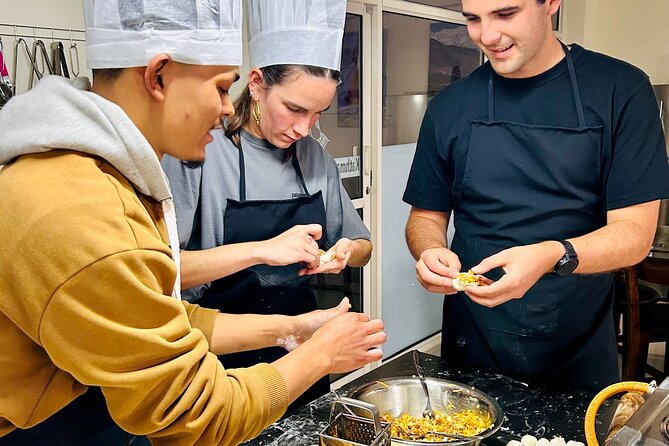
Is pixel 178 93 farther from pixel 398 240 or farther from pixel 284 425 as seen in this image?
pixel 398 240

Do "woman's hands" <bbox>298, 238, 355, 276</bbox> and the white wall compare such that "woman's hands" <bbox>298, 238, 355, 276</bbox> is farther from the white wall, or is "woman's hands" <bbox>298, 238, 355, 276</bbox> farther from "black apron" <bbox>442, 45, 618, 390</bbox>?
the white wall

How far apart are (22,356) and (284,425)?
2.32 feet

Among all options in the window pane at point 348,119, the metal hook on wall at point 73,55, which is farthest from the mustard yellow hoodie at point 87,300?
the window pane at point 348,119

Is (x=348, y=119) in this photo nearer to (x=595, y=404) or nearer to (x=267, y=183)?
(x=267, y=183)

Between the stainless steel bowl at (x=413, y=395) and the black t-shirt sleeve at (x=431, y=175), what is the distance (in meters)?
0.68

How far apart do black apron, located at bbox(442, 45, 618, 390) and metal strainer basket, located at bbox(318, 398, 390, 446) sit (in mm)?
696

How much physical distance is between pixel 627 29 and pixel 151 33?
170 inches

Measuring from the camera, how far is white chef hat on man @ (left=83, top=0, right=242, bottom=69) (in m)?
0.93

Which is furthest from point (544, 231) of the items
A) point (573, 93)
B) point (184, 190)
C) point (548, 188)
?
point (184, 190)

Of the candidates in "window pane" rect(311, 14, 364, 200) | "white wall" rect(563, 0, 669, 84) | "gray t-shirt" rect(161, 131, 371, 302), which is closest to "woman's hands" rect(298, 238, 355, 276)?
"gray t-shirt" rect(161, 131, 371, 302)

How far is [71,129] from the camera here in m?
0.80

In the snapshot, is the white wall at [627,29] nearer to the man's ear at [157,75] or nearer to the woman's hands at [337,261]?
the woman's hands at [337,261]

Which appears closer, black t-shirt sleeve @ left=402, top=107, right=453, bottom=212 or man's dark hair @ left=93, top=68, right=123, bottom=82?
man's dark hair @ left=93, top=68, right=123, bottom=82

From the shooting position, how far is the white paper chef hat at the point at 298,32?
164cm
